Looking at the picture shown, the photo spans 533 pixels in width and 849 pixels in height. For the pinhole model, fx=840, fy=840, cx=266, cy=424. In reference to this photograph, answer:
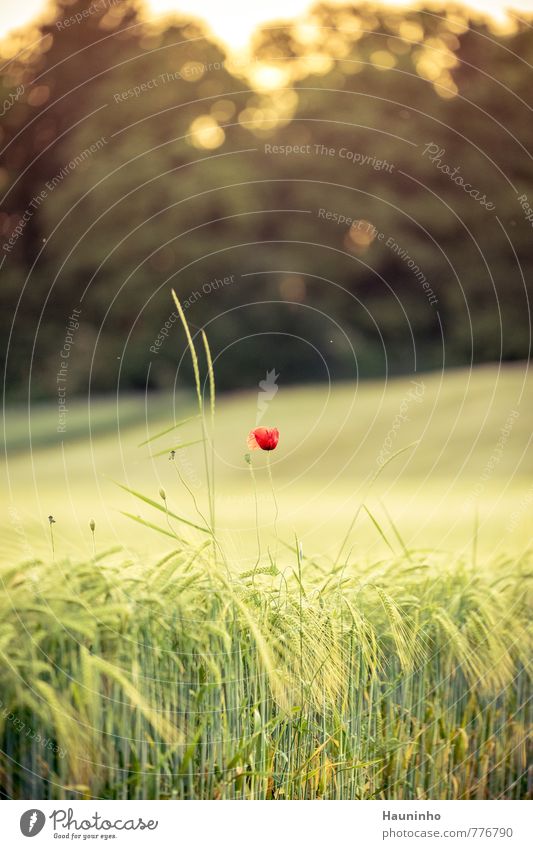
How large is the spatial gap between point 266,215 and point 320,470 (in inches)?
142

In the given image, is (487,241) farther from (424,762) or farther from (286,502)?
(424,762)

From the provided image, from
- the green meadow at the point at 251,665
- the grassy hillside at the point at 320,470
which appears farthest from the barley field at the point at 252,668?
the grassy hillside at the point at 320,470

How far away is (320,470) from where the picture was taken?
4871 mm

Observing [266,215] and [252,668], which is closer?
[252,668]

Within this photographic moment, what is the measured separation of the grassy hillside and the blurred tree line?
1.74 ft

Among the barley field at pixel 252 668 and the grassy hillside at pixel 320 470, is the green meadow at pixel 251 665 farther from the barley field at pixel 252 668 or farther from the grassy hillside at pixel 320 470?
the grassy hillside at pixel 320 470

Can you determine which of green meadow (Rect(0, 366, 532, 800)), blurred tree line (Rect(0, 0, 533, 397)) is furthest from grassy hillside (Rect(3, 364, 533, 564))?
blurred tree line (Rect(0, 0, 533, 397))

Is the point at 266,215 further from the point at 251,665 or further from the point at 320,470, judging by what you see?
the point at 251,665

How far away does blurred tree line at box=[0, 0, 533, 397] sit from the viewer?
6.33 metres

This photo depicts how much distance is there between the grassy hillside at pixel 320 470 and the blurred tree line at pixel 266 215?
0.53 metres

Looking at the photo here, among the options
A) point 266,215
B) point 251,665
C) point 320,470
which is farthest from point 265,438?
point 266,215

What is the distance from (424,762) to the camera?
203 cm

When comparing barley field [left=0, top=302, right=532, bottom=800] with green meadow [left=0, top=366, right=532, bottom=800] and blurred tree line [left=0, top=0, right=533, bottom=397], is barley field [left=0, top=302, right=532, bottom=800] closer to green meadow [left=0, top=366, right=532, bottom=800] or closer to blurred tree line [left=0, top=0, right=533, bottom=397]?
green meadow [left=0, top=366, right=532, bottom=800]

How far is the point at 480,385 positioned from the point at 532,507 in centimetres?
272
